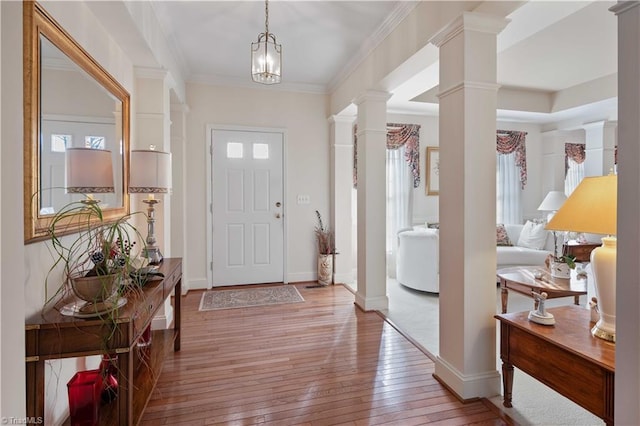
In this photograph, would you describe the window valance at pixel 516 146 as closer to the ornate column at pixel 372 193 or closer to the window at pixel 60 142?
the ornate column at pixel 372 193

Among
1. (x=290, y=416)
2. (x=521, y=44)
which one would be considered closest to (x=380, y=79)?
(x=521, y=44)

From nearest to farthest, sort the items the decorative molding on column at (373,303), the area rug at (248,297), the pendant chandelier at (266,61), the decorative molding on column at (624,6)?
1. the decorative molding on column at (624,6)
2. the pendant chandelier at (266,61)
3. the decorative molding on column at (373,303)
4. the area rug at (248,297)

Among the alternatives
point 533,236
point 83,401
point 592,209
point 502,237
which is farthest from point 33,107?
point 533,236

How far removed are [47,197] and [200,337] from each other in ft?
5.88

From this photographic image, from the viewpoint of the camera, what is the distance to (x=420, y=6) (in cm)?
244

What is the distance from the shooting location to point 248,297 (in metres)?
4.07

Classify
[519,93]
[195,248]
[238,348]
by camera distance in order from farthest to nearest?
[519,93] < [195,248] < [238,348]

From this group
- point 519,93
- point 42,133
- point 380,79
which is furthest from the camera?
point 519,93

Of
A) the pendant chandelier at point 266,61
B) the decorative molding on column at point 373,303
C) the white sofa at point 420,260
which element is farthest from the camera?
the white sofa at point 420,260

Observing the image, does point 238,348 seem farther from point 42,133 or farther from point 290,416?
point 42,133

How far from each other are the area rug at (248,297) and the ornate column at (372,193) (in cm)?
92

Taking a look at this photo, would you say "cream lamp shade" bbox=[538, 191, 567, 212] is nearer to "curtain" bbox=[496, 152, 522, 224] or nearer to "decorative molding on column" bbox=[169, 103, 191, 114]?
"curtain" bbox=[496, 152, 522, 224]

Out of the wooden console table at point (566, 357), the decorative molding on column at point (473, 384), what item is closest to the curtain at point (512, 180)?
the wooden console table at point (566, 357)

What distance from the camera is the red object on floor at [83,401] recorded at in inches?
64.6
